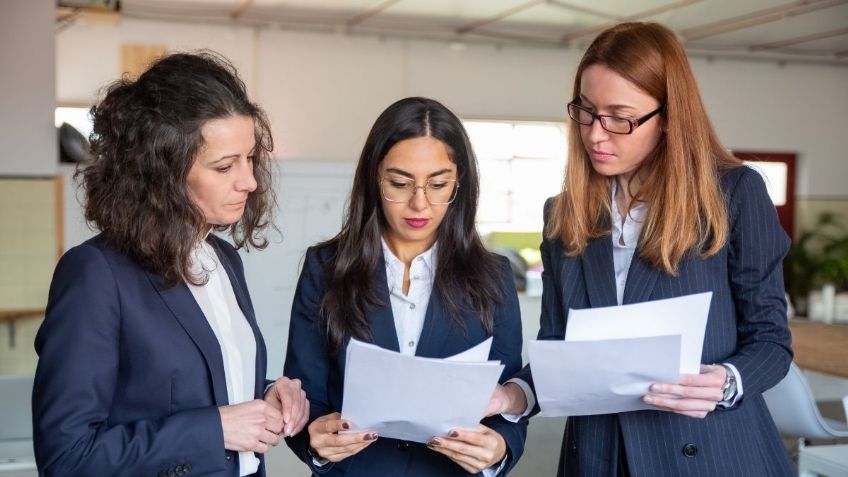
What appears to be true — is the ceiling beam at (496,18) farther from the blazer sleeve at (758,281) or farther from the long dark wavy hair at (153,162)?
the long dark wavy hair at (153,162)

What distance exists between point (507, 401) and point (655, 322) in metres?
0.33

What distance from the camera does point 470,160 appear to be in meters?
1.98

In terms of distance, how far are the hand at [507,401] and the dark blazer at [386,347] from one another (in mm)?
43

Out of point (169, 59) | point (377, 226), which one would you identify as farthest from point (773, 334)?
point (169, 59)

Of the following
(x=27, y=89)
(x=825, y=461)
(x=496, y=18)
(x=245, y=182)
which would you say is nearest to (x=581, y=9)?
(x=496, y=18)

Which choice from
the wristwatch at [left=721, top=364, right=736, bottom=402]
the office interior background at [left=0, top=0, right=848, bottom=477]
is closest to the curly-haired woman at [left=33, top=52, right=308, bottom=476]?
the wristwatch at [left=721, top=364, right=736, bottom=402]

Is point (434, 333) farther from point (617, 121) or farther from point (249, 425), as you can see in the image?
point (617, 121)

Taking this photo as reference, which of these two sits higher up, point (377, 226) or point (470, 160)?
point (470, 160)

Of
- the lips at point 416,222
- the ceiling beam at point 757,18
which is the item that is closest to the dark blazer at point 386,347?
the lips at point 416,222

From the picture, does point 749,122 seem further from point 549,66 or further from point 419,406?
point 419,406

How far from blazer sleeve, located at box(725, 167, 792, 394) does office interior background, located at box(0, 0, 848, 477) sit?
11.0ft

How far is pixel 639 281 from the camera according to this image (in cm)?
177

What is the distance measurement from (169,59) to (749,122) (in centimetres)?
1120

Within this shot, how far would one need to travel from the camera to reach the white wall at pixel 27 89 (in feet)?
16.7
